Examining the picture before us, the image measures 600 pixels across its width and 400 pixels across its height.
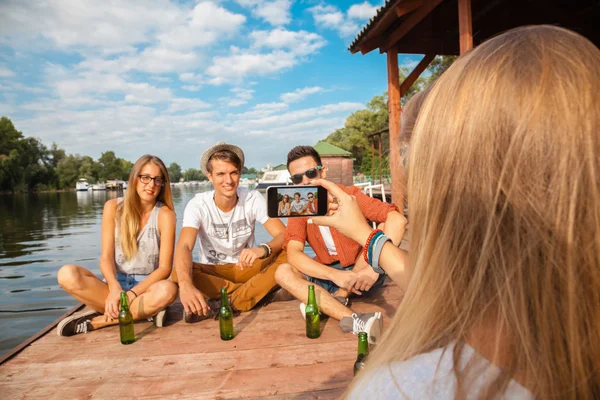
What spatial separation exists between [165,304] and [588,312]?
3.13m

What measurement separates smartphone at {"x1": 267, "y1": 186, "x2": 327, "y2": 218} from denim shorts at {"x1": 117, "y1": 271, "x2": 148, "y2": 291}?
196 cm

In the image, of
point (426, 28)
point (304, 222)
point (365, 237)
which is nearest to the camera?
point (365, 237)

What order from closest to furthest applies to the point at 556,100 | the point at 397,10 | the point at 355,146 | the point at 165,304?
the point at 556,100 < the point at 165,304 < the point at 397,10 < the point at 355,146

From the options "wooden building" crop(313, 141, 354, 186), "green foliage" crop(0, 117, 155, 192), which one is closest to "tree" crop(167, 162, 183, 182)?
"green foliage" crop(0, 117, 155, 192)

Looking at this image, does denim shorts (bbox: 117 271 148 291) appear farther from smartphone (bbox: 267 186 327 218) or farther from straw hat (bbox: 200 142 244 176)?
smartphone (bbox: 267 186 327 218)

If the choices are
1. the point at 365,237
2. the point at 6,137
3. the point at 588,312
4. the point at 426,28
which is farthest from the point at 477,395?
the point at 6,137

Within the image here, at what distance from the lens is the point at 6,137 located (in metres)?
56.7

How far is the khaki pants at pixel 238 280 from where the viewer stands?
3.47 metres

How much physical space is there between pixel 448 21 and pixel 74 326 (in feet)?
24.5

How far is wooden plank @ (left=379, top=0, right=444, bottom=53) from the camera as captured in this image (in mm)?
5434

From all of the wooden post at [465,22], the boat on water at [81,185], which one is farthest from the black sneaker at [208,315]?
the boat on water at [81,185]

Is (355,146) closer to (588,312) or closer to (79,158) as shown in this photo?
(588,312)

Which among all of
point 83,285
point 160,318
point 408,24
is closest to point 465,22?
point 408,24

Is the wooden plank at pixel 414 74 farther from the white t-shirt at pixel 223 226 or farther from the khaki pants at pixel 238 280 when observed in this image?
the khaki pants at pixel 238 280
